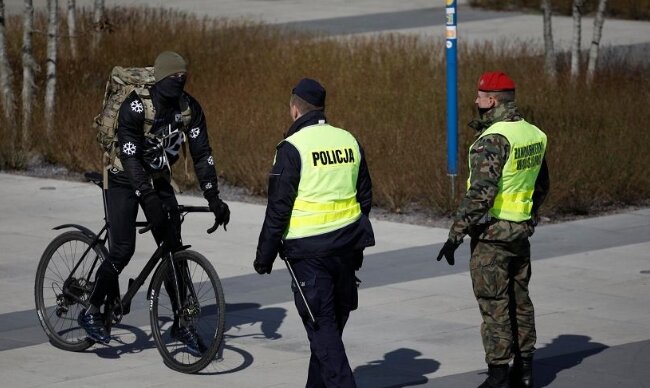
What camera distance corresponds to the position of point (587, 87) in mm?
17266

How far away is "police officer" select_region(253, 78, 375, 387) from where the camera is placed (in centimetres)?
664

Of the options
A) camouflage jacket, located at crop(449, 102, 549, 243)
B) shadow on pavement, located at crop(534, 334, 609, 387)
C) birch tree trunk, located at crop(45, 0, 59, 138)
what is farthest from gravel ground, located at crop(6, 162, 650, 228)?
camouflage jacket, located at crop(449, 102, 549, 243)

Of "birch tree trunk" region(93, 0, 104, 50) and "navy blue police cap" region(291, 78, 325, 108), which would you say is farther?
"birch tree trunk" region(93, 0, 104, 50)

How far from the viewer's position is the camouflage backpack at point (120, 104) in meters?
7.93

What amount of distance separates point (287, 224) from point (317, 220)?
0.16m

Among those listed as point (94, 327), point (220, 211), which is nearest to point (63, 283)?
point (94, 327)

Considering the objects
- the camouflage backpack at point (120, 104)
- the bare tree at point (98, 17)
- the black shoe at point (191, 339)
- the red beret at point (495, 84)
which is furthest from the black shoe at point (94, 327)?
the bare tree at point (98, 17)

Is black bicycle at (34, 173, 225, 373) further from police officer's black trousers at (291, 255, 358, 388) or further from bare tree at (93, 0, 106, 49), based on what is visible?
bare tree at (93, 0, 106, 49)

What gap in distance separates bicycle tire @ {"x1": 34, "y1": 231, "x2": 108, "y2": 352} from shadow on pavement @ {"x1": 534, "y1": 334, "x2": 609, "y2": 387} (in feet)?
8.95

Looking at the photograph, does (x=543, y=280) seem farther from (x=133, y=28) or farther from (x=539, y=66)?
(x=133, y=28)

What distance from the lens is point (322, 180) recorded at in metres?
6.66

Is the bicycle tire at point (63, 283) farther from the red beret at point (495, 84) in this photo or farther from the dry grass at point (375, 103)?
the dry grass at point (375, 103)

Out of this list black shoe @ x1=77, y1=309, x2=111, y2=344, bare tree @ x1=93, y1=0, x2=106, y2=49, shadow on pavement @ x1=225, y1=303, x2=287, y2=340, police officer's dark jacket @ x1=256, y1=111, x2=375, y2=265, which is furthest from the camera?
bare tree @ x1=93, y1=0, x2=106, y2=49

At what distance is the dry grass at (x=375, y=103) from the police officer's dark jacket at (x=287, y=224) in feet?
20.3
